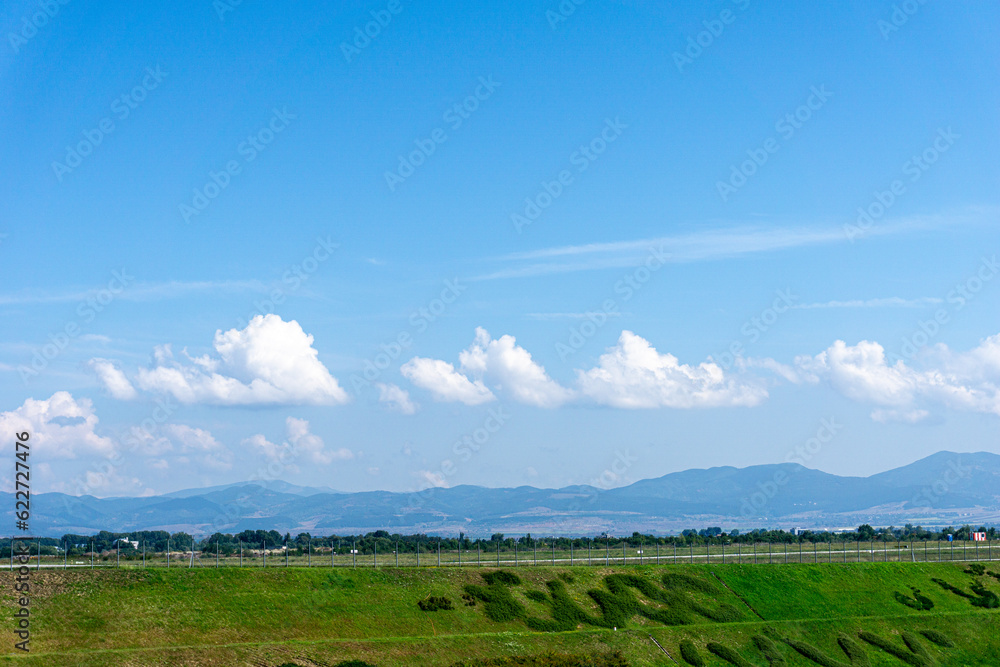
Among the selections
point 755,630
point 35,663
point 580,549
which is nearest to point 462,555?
point 580,549

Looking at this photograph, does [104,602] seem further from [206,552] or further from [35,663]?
[206,552]

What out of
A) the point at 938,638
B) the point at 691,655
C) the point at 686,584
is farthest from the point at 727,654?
the point at 938,638

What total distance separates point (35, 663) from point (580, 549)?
74221mm

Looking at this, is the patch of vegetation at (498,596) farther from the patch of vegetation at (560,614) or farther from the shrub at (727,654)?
the shrub at (727,654)

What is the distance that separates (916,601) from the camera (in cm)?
8900

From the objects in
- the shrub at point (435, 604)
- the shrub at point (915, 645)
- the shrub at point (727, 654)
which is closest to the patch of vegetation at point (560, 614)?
the shrub at point (435, 604)

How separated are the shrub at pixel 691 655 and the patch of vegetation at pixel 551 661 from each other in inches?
213

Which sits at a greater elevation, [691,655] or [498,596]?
[498,596]

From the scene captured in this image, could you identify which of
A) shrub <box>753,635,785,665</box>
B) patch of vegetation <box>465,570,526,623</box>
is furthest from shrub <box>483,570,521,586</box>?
shrub <box>753,635,785,665</box>

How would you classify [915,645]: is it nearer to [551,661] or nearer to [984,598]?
[984,598]

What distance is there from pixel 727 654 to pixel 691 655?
3143mm

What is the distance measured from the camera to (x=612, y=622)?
74250mm

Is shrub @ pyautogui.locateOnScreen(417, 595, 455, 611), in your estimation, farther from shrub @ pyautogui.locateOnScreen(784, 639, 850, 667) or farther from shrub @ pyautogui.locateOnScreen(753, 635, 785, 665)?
shrub @ pyautogui.locateOnScreen(784, 639, 850, 667)

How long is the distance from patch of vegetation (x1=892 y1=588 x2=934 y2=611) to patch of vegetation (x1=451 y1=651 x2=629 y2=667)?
36378 mm
